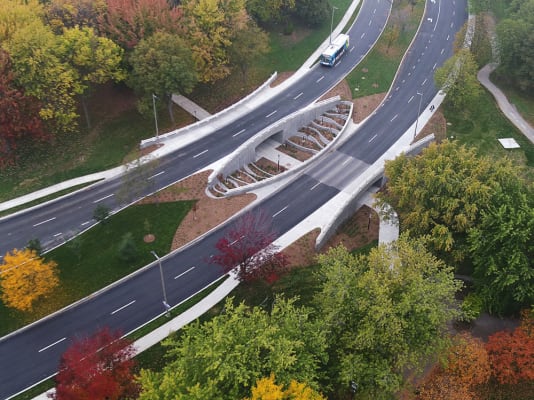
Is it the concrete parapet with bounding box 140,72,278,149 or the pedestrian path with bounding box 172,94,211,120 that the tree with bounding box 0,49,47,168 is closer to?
the concrete parapet with bounding box 140,72,278,149

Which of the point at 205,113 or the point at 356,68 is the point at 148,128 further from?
the point at 356,68

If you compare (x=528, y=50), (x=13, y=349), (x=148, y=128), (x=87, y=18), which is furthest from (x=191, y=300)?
(x=528, y=50)

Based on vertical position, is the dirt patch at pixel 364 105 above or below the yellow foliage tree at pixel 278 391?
above

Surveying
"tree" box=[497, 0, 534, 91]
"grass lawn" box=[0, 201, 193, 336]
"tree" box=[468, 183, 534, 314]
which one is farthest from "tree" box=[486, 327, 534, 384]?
"tree" box=[497, 0, 534, 91]

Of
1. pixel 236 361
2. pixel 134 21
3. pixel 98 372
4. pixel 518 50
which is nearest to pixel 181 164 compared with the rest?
pixel 134 21

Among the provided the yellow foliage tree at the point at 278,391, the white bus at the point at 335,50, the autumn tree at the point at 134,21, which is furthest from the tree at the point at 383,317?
the white bus at the point at 335,50

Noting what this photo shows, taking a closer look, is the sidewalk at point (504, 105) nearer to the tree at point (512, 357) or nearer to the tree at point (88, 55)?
the tree at point (512, 357)

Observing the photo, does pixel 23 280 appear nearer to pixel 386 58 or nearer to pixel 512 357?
pixel 512 357

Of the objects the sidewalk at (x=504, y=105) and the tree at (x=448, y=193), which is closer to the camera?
the tree at (x=448, y=193)
